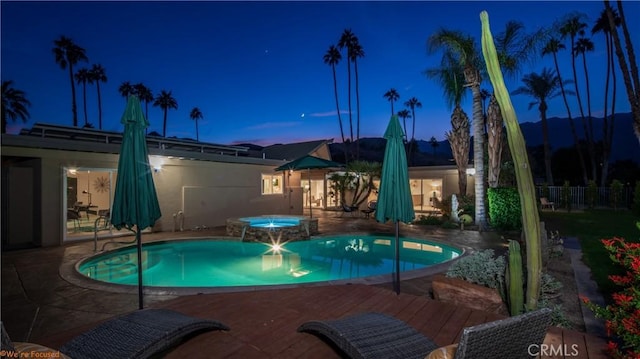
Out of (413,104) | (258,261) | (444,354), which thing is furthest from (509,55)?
(413,104)

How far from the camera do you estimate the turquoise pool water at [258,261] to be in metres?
7.41

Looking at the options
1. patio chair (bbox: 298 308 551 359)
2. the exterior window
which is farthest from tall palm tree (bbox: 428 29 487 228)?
patio chair (bbox: 298 308 551 359)

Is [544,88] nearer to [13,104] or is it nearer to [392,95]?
[392,95]

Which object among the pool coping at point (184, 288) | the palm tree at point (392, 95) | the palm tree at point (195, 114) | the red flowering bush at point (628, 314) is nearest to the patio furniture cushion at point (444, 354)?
the red flowering bush at point (628, 314)

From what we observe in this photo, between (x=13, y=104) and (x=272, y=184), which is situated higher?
(x=13, y=104)

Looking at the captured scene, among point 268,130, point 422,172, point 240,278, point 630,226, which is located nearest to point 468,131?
point 422,172

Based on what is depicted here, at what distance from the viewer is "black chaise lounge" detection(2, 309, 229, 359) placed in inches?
105

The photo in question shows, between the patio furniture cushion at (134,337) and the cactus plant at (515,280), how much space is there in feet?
11.3

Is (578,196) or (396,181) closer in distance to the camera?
(396,181)

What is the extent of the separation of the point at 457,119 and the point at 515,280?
13.6m

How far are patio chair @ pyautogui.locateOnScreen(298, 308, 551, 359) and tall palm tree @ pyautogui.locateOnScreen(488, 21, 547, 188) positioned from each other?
1152cm

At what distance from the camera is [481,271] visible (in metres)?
4.48

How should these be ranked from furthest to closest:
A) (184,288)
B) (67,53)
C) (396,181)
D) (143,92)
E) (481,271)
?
1. (143,92)
2. (67,53)
3. (184,288)
4. (396,181)
5. (481,271)

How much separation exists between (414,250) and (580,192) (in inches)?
807
